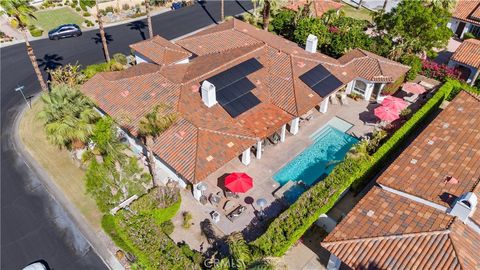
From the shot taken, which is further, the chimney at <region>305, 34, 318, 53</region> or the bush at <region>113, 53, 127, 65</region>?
the bush at <region>113, 53, 127, 65</region>

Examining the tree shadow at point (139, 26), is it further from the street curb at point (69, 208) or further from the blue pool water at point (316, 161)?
the blue pool water at point (316, 161)

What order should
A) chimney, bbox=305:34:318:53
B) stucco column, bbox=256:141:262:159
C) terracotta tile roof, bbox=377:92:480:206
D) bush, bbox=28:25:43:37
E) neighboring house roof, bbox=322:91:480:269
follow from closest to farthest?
neighboring house roof, bbox=322:91:480:269 → terracotta tile roof, bbox=377:92:480:206 → stucco column, bbox=256:141:262:159 → chimney, bbox=305:34:318:53 → bush, bbox=28:25:43:37

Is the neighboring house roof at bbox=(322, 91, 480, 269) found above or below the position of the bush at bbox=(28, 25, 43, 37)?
above

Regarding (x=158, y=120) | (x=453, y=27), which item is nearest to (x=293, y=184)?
(x=158, y=120)

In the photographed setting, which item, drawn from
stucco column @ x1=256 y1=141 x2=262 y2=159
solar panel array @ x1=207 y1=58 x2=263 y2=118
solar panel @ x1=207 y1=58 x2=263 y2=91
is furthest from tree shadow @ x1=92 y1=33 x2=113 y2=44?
stucco column @ x1=256 y1=141 x2=262 y2=159

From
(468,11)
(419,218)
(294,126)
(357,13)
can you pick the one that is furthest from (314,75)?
(468,11)

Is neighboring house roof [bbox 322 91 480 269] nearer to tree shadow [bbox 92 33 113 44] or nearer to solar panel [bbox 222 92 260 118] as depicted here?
solar panel [bbox 222 92 260 118]

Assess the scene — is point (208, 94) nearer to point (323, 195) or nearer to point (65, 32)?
point (323, 195)
